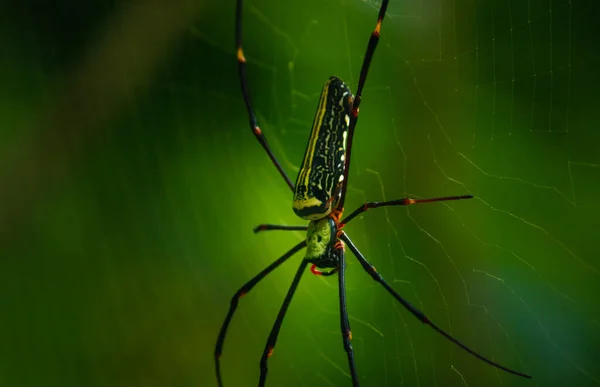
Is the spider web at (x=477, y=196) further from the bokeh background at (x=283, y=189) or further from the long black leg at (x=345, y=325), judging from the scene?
the long black leg at (x=345, y=325)

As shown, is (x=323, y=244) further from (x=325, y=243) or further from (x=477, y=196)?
(x=477, y=196)

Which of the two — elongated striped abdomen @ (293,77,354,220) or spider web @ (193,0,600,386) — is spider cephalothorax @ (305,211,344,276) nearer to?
elongated striped abdomen @ (293,77,354,220)

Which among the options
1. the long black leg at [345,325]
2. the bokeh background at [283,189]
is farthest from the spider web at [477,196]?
the long black leg at [345,325]

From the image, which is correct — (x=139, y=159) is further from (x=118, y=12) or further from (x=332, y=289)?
(x=332, y=289)

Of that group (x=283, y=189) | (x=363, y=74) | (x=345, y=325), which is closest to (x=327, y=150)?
(x=363, y=74)

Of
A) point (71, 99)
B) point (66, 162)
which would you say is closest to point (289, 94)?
point (71, 99)
